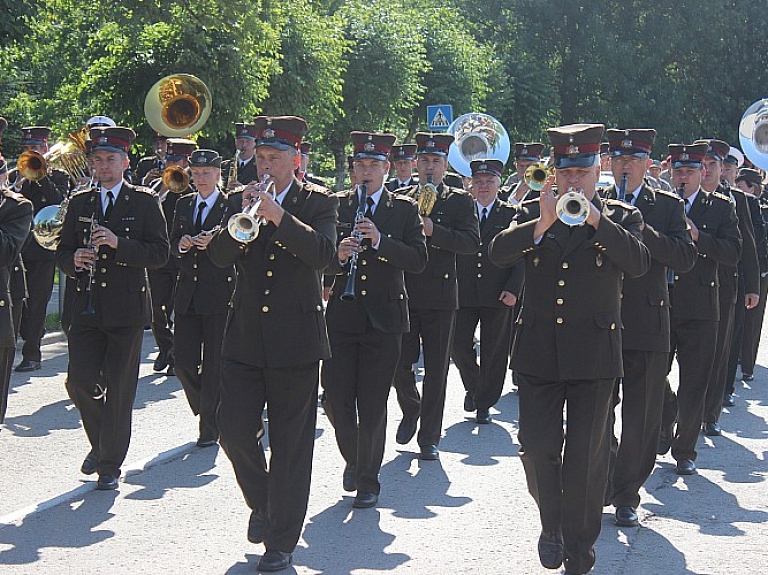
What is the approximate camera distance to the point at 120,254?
816cm

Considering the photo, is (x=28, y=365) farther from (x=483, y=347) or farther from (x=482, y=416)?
(x=482, y=416)

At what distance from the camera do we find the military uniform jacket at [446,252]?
962 cm

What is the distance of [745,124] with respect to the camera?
1977 cm

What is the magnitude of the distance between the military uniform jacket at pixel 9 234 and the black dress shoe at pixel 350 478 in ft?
7.14

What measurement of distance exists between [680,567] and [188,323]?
4.43 m

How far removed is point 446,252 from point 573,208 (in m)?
4.09

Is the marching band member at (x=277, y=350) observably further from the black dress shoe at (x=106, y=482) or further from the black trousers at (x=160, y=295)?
the black trousers at (x=160, y=295)

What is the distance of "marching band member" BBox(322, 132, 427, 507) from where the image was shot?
791 cm

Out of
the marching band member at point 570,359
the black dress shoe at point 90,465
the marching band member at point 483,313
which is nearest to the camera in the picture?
the marching band member at point 570,359

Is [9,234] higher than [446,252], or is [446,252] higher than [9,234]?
[9,234]

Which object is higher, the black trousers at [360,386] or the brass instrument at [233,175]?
the brass instrument at [233,175]

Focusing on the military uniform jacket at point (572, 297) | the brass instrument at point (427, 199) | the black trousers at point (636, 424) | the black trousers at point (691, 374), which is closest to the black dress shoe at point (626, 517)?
the black trousers at point (636, 424)

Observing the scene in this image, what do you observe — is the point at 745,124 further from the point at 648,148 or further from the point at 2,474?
the point at 2,474

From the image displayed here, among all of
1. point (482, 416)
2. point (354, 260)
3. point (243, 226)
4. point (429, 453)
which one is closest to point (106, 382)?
point (354, 260)
